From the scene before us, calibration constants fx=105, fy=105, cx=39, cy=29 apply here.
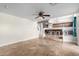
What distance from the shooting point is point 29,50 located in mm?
3391

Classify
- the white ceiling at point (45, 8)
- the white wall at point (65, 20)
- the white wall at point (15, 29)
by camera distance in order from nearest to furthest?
the white ceiling at point (45, 8), the white wall at point (65, 20), the white wall at point (15, 29)

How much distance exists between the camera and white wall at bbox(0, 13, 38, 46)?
12.5 ft

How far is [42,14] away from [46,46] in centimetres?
105

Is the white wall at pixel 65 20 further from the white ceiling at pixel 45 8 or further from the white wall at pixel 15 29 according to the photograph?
the white wall at pixel 15 29

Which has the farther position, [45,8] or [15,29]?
[15,29]

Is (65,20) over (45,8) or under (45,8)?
under

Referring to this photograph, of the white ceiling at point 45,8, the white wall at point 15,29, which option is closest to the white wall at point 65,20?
the white ceiling at point 45,8

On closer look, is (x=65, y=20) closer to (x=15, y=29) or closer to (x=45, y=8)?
(x=45, y=8)

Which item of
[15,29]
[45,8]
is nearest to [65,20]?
[45,8]

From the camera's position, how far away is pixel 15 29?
13.6ft

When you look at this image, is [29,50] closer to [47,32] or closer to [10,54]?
[10,54]

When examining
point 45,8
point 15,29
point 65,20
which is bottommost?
point 15,29

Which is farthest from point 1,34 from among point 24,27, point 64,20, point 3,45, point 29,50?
point 64,20

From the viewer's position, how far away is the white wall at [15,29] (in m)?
3.82
